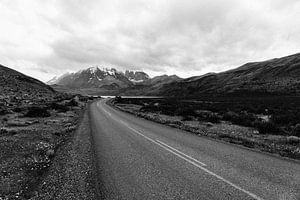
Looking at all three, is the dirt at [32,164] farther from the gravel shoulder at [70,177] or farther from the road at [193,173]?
the road at [193,173]

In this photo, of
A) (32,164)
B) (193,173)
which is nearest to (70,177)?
(32,164)

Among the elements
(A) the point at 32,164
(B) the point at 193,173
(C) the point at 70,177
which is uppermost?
(B) the point at 193,173

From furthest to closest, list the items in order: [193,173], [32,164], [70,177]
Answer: [32,164] < [193,173] < [70,177]

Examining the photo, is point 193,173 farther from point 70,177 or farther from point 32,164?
point 32,164

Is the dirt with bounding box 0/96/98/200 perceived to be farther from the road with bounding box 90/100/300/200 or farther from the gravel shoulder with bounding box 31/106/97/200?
the road with bounding box 90/100/300/200

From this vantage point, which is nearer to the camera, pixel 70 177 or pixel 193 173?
pixel 70 177

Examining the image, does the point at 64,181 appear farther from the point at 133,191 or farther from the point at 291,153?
the point at 291,153

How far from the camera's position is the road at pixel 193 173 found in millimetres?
5032

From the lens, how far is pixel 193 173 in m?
6.36

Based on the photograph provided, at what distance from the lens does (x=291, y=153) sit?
30.5 ft

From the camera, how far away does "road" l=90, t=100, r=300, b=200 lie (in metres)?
5.03

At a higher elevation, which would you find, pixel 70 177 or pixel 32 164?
pixel 70 177

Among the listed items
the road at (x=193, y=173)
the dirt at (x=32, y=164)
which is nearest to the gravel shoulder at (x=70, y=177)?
the dirt at (x=32, y=164)

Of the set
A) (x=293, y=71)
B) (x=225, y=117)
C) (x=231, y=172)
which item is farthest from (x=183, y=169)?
(x=293, y=71)
